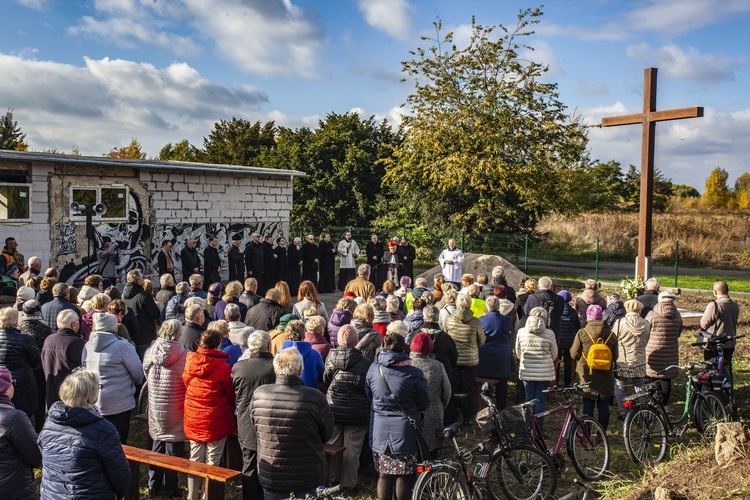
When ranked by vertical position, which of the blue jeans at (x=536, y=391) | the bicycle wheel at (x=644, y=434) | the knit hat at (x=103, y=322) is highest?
the knit hat at (x=103, y=322)

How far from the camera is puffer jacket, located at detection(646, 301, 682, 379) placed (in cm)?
840

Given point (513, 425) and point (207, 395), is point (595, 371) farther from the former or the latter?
point (207, 395)

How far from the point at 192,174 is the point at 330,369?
13152mm

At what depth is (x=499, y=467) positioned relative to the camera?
5828 millimetres

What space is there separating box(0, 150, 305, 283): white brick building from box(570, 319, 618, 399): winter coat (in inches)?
473

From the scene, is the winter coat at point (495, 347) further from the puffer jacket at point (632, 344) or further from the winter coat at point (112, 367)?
the winter coat at point (112, 367)

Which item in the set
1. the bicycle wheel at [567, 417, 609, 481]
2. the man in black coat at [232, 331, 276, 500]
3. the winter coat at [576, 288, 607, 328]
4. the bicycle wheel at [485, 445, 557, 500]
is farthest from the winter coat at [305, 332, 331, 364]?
the winter coat at [576, 288, 607, 328]

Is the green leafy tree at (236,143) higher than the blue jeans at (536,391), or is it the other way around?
the green leafy tree at (236,143)

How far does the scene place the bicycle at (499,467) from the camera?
540cm

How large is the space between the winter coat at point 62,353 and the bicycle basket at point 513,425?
4.12 metres

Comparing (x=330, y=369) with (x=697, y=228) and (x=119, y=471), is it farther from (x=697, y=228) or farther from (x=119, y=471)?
(x=697, y=228)

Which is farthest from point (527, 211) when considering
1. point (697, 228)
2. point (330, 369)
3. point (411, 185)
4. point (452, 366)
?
point (330, 369)

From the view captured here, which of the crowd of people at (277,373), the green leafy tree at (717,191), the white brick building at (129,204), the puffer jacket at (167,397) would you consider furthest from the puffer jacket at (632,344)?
the green leafy tree at (717,191)

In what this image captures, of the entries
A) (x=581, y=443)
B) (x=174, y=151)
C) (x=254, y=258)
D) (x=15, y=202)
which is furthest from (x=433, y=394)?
(x=174, y=151)
